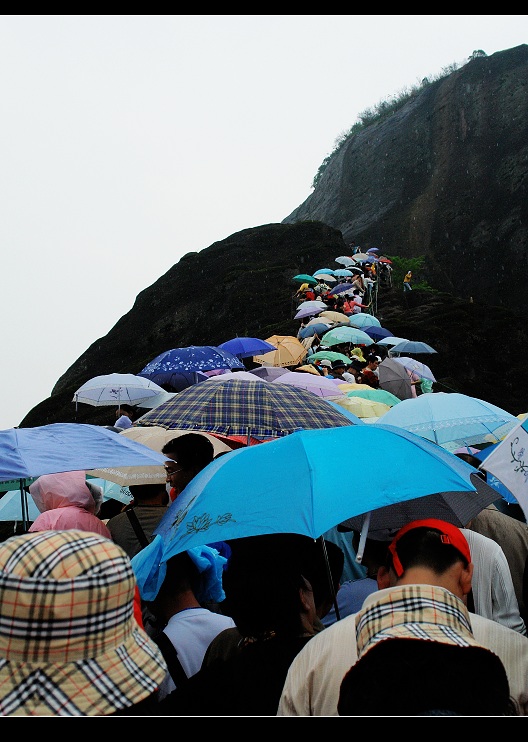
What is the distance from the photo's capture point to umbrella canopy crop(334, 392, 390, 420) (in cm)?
879

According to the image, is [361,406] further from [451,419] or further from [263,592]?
[263,592]

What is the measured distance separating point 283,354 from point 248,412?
41.0 feet

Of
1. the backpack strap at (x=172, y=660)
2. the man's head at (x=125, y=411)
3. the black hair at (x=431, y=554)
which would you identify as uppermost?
the man's head at (x=125, y=411)

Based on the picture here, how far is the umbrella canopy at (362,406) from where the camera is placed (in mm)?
8789

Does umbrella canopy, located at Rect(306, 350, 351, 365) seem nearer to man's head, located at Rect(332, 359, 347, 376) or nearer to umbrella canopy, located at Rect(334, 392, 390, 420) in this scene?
man's head, located at Rect(332, 359, 347, 376)

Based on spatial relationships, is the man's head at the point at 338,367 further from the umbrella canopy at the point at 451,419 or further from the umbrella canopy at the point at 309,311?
the umbrella canopy at the point at 309,311

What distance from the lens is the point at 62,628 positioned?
5.43 ft

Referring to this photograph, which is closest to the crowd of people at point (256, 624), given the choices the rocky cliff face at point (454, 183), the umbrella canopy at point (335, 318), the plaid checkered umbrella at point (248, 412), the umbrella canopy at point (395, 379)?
the plaid checkered umbrella at point (248, 412)

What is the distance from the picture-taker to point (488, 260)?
47000mm

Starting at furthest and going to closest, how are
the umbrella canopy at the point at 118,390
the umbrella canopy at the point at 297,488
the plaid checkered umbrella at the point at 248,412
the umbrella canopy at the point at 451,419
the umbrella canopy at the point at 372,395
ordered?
the umbrella canopy at the point at 118,390 < the umbrella canopy at the point at 372,395 < the umbrella canopy at the point at 451,419 < the plaid checkered umbrella at the point at 248,412 < the umbrella canopy at the point at 297,488

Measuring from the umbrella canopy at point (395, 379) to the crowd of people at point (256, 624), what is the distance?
946cm

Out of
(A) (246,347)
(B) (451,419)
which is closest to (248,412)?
(B) (451,419)
